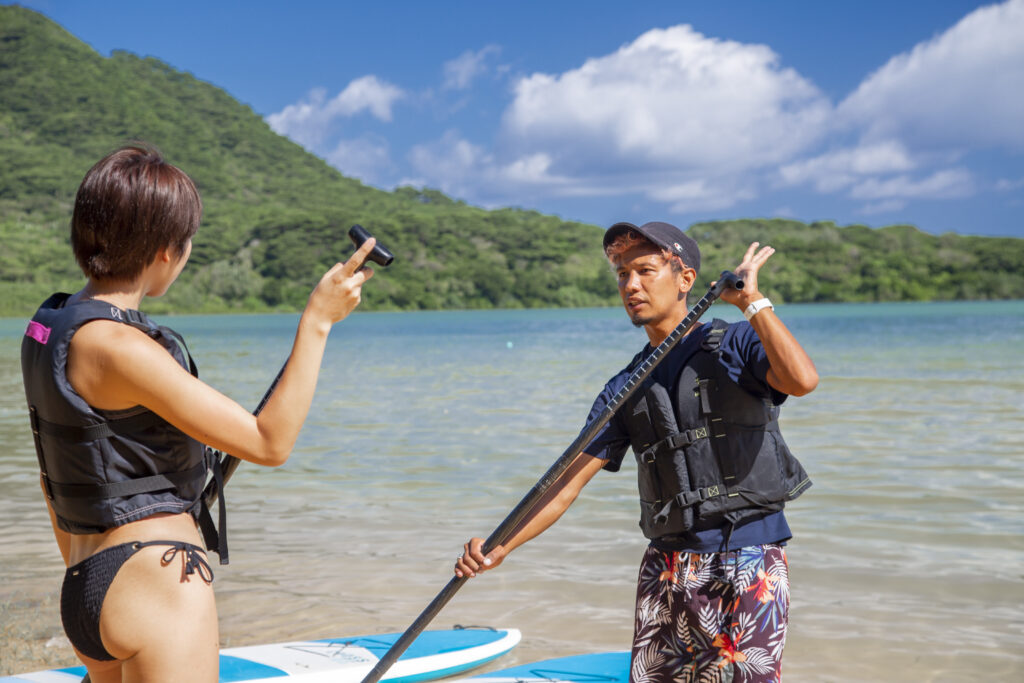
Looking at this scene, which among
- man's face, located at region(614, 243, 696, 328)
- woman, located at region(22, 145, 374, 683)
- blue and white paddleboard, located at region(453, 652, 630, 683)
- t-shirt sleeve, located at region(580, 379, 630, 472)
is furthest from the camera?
blue and white paddleboard, located at region(453, 652, 630, 683)

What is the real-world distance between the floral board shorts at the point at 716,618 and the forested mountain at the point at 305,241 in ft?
360

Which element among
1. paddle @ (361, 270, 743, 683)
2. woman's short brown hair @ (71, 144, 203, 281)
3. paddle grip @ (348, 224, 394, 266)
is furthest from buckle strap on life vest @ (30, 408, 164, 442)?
paddle @ (361, 270, 743, 683)

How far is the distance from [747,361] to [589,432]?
509 millimetres

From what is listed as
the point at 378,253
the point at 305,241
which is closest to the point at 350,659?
the point at 378,253

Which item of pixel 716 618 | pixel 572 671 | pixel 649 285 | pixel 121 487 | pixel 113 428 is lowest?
pixel 572 671

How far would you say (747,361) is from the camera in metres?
2.85

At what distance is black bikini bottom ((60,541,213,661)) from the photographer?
2023 millimetres

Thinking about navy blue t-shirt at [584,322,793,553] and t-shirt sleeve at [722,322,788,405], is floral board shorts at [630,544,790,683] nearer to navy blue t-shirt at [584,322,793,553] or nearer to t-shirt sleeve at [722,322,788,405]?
navy blue t-shirt at [584,322,793,553]

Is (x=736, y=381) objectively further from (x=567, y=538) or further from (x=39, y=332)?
(x=567, y=538)

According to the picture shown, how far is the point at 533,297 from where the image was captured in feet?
480

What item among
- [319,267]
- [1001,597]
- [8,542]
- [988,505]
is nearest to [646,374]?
[1001,597]

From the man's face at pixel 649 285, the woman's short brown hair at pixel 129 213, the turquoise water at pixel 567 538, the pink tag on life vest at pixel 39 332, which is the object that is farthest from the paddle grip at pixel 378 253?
the turquoise water at pixel 567 538

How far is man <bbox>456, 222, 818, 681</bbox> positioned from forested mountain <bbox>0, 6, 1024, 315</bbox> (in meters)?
110

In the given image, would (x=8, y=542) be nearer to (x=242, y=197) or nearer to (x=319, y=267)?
(x=319, y=267)
